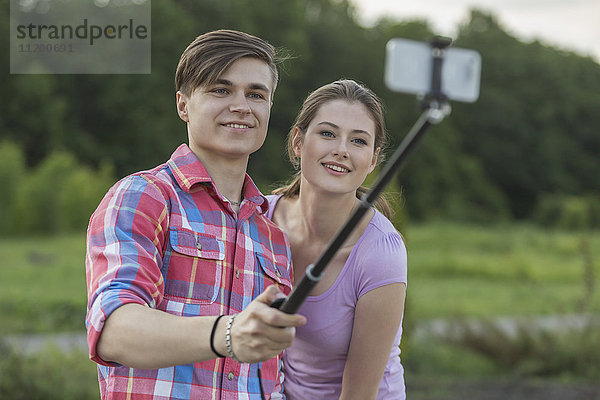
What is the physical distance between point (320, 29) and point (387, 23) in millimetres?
5658

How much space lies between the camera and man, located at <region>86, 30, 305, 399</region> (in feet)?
5.67

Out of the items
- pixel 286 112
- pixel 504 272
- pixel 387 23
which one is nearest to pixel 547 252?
pixel 504 272

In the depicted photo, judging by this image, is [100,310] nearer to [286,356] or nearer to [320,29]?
[286,356]

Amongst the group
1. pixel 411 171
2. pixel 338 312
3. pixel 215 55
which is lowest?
pixel 338 312

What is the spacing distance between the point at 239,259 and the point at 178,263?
23 cm

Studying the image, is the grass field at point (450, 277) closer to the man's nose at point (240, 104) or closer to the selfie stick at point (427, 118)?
the man's nose at point (240, 104)

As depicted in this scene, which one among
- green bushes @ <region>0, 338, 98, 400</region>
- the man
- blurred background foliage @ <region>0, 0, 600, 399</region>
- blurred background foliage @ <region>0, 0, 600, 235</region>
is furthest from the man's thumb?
blurred background foliage @ <region>0, 0, 600, 235</region>

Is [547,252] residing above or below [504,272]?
above

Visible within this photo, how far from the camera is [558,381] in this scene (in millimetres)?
Answer: 8250

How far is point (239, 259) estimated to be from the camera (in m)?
2.27

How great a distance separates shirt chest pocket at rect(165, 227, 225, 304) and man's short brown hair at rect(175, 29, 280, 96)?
0.49 meters

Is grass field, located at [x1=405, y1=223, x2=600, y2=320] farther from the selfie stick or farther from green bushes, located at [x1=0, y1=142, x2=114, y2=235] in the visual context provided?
green bushes, located at [x1=0, y1=142, x2=114, y2=235]

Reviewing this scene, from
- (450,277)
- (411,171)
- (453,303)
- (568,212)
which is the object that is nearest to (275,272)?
(453,303)

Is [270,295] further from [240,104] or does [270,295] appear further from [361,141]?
[361,141]
